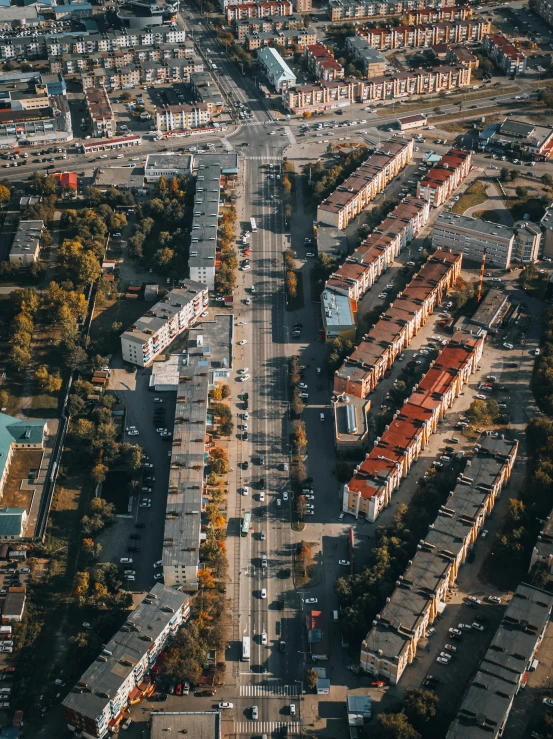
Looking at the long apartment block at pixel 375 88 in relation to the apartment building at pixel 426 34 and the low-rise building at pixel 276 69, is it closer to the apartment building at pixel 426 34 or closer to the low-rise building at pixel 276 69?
the low-rise building at pixel 276 69

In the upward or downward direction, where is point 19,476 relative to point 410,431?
downward

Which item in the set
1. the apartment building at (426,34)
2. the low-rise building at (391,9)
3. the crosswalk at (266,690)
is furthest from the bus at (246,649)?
the low-rise building at (391,9)

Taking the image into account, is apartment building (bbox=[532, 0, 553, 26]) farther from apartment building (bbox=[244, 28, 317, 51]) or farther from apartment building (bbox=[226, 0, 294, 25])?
apartment building (bbox=[226, 0, 294, 25])

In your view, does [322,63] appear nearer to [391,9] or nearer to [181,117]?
[181,117]

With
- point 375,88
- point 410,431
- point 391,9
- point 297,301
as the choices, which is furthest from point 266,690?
point 391,9

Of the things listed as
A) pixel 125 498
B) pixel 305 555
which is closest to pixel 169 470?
pixel 125 498

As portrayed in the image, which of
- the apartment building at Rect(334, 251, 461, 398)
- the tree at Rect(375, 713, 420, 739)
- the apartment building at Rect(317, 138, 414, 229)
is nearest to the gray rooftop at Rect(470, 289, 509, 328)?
the apartment building at Rect(334, 251, 461, 398)
